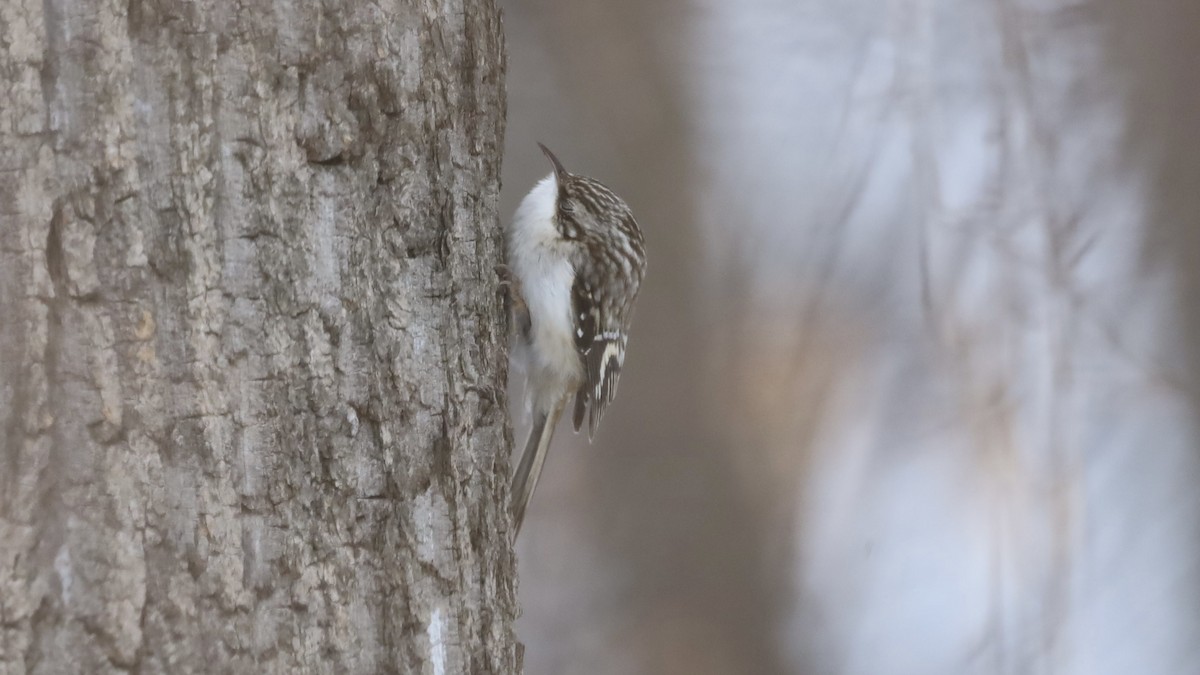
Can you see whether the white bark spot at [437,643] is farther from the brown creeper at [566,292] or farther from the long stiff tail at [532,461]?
the brown creeper at [566,292]

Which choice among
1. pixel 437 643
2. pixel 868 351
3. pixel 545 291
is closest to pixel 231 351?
pixel 437 643

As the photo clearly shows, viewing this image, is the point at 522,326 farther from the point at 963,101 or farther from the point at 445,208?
the point at 963,101

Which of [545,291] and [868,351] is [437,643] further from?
[868,351]

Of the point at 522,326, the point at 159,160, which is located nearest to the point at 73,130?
the point at 159,160

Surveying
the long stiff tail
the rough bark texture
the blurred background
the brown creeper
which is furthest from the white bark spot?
the blurred background

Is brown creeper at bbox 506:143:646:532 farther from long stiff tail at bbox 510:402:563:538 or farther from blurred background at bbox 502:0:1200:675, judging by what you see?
blurred background at bbox 502:0:1200:675

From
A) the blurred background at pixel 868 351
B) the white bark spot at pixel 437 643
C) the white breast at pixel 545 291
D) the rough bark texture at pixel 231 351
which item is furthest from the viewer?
the blurred background at pixel 868 351

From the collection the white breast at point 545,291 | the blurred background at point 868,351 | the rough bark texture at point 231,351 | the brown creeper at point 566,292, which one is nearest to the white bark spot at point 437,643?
the rough bark texture at point 231,351
